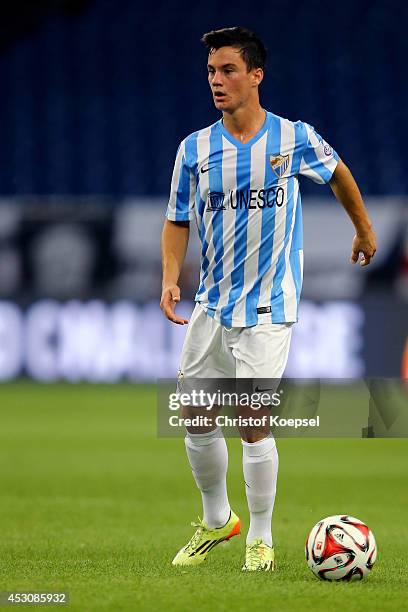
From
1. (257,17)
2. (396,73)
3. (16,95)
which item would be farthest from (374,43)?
(16,95)

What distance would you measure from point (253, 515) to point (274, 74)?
14.9 metres

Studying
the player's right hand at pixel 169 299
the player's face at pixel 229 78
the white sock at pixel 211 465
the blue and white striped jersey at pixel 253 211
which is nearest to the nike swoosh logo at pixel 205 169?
the blue and white striped jersey at pixel 253 211

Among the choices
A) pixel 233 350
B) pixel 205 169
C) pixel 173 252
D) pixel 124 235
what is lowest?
pixel 233 350

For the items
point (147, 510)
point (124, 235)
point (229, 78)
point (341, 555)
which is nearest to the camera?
point (341, 555)

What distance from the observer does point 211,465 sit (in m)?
5.27

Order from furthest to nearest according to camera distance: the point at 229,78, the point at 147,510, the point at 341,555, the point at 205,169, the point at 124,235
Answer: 1. the point at 124,235
2. the point at 147,510
3. the point at 205,169
4. the point at 229,78
5. the point at 341,555

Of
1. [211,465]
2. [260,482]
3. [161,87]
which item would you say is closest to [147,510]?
[211,465]

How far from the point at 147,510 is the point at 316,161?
8.92ft

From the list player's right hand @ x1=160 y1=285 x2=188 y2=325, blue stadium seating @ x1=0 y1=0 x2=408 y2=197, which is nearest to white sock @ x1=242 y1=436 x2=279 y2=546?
player's right hand @ x1=160 y1=285 x2=188 y2=325

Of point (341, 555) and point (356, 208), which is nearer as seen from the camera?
point (341, 555)

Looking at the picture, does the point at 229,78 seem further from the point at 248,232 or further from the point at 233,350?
the point at 233,350

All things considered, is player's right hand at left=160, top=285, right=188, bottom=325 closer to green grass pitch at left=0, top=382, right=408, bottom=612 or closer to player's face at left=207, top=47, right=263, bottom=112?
player's face at left=207, top=47, right=263, bottom=112

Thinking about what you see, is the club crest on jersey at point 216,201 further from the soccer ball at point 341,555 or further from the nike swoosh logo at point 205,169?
the soccer ball at point 341,555

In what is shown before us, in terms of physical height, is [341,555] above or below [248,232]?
below
